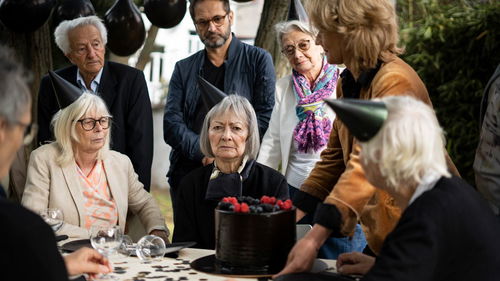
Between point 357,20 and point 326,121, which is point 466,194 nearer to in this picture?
point 357,20

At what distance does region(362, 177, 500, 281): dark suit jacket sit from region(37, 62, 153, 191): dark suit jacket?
7.53 ft

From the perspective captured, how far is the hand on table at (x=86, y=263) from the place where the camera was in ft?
7.09

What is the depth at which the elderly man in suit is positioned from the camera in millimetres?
4043

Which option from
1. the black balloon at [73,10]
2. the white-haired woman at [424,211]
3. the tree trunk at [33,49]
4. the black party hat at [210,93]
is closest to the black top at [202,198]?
the black party hat at [210,93]

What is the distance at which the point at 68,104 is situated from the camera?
3.52 m

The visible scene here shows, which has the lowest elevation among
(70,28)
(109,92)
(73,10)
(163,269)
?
(163,269)

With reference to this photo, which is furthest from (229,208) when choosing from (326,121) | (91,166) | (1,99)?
(326,121)

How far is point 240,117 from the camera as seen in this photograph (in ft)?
10.8

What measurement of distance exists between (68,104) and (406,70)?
171 cm

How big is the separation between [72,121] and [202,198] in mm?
724

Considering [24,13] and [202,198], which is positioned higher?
[24,13]

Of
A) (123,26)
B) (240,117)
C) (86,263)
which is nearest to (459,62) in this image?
(123,26)

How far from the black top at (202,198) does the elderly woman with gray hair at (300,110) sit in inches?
19.9

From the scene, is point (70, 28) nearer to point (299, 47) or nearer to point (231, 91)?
point (231, 91)
